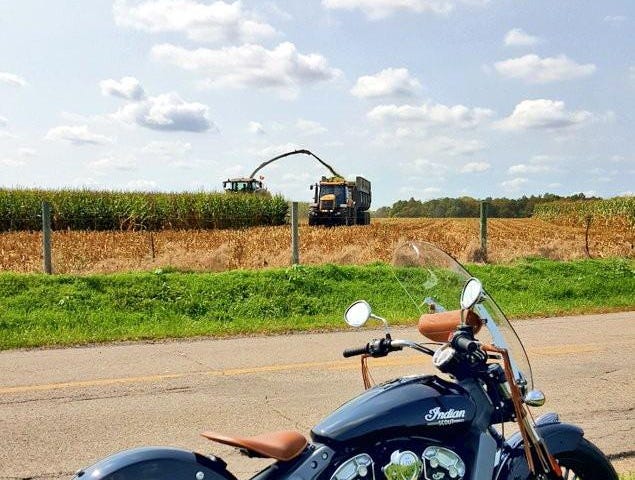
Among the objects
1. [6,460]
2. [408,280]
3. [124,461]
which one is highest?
[408,280]

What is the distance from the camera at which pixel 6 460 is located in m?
4.82

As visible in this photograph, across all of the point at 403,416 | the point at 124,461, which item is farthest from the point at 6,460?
the point at 403,416

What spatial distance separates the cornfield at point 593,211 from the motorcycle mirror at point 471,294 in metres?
15.0

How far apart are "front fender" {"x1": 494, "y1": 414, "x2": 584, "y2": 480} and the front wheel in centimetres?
5

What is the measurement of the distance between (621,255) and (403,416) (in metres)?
15.8

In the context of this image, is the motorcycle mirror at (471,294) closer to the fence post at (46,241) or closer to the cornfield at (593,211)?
the fence post at (46,241)

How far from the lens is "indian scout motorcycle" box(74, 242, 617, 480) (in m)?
2.43

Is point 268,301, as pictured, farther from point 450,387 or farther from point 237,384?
point 450,387

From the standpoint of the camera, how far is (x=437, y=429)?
2639 millimetres

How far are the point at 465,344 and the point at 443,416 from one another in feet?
0.90

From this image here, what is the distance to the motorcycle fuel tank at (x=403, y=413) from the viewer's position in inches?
99.4

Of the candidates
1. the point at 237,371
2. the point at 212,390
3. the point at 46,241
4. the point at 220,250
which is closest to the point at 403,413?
the point at 212,390

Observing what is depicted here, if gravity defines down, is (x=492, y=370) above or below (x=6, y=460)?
above

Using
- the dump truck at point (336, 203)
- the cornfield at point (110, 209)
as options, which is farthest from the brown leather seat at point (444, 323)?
the dump truck at point (336, 203)
